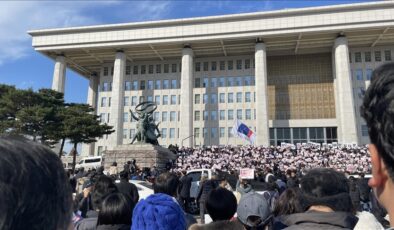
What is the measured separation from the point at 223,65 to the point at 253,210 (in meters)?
64.9

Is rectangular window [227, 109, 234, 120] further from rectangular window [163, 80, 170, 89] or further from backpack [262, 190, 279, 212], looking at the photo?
backpack [262, 190, 279, 212]

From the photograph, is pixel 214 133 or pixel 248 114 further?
pixel 214 133

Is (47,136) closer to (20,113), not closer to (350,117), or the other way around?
(20,113)

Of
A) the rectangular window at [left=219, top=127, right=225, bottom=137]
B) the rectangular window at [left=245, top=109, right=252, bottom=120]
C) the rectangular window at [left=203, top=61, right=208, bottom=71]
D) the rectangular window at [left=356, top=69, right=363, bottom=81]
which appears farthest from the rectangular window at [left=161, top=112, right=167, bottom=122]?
the rectangular window at [left=356, top=69, right=363, bottom=81]

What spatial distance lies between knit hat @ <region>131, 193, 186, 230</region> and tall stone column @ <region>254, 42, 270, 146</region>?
Result: 51.4m

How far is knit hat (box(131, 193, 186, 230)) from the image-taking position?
303cm

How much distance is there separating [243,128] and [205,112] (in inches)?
1131

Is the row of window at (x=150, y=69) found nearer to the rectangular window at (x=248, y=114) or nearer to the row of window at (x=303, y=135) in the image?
the rectangular window at (x=248, y=114)

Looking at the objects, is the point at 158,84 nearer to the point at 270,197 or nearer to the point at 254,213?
the point at 270,197

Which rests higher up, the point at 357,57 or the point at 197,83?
the point at 357,57

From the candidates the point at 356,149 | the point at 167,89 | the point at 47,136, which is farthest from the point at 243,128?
the point at 167,89

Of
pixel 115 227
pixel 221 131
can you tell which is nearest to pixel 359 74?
pixel 221 131

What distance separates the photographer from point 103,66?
71.9 meters

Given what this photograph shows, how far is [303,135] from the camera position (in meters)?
61.0
